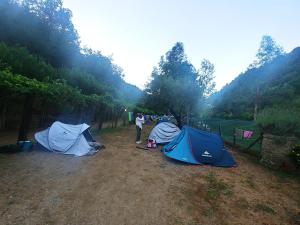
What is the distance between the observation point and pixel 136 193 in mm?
5496

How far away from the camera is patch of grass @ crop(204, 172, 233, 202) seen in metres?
5.56

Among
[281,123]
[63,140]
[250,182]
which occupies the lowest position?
[250,182]

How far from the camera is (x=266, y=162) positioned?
8789 mm

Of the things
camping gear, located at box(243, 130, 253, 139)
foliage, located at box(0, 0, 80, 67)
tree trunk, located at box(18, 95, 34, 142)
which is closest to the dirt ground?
tree trunk, located at box(18, 95, 34, 142)

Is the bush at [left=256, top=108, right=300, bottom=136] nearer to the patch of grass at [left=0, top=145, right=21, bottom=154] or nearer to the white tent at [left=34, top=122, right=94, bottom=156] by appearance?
the white tent at [left=34, top=122, right=94, bottom=156]

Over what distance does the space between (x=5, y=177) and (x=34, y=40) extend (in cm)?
2540

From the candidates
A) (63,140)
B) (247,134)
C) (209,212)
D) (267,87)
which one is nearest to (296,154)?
(247,134)

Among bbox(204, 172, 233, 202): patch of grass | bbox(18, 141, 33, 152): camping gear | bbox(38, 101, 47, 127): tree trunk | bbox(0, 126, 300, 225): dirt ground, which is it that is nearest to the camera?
bbox(0, 126, 300, 225): dirt ground

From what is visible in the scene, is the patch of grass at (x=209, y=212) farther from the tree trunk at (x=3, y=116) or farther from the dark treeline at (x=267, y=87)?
the dark treeline at (x=267, y=87)

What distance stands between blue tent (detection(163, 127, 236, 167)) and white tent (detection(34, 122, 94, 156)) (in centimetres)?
374

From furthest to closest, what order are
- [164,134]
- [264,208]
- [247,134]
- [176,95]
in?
[176,95], [164,134], [247,134], [264,208]

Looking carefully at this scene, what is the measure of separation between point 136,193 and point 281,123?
6422 millimetres

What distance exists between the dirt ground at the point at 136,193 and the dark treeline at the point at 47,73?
14.5 ft

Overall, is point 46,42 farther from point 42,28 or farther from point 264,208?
point 264,208
